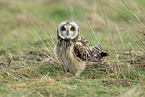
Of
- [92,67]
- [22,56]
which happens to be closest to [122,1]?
[92,67]

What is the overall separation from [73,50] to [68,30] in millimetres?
322

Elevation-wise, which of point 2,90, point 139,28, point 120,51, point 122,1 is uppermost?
point 122,1

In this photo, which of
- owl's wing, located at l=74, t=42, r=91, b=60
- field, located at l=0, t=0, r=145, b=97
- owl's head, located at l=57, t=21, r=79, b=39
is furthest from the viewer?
owl's wing, located at l=74, t=42, r=91, b=60

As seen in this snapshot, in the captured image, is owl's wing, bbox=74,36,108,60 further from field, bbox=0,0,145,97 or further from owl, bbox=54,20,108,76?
field, bbox=0,0,145,97

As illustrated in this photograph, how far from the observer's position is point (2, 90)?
279 cm

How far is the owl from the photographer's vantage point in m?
3.16

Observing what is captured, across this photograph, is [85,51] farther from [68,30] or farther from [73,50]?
[68,30]

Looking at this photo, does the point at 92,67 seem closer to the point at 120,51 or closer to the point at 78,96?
the point at 120,51

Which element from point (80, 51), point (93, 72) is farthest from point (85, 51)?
point (93, 72)

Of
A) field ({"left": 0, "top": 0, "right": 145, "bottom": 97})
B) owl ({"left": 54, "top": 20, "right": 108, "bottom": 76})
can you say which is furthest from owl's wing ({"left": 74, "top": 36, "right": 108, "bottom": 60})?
field ({"left": 0, "top": 0, "right": 145, "bottom": 97})

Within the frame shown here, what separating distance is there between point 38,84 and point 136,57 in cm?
152

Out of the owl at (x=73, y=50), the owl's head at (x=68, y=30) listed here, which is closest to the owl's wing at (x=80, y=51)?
the owl at (x=73, y=50)

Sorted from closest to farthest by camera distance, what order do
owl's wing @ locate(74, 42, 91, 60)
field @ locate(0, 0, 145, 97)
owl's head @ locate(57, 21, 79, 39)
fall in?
field @ locate(0, 0, 145, 97), owl's head @ locate(57, 21, 79, 39), owl's wing @ locate(74, 42, 91, 60)

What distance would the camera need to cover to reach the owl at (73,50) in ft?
10.4
